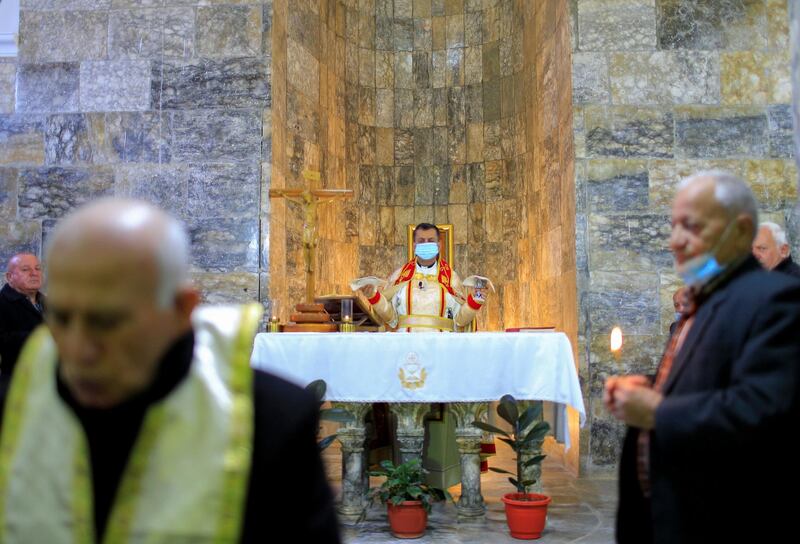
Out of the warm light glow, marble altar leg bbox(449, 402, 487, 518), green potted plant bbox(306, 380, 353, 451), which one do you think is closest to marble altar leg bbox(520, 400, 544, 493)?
marble altar leg bbox(449, 402, 487, 518)

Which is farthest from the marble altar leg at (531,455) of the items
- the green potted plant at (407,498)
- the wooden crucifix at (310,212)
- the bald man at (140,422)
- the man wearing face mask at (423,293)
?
the bald man at (140,422)

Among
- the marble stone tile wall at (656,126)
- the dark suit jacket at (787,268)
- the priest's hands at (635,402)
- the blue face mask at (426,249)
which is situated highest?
the marble stone tile wall at (656,126)

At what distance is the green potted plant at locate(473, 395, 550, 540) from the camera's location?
4.76m

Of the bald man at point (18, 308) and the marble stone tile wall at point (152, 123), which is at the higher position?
the marble stone tile wall at point (152, 123)

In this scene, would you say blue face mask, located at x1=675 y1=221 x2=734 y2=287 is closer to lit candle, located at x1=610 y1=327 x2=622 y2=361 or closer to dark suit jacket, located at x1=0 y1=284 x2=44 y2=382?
dark suit jacket, located at x1=0 y1=284 x2=44 y2=382

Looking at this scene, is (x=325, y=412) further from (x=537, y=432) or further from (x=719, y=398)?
(x=719, y=398)

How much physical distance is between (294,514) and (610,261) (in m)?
6.29

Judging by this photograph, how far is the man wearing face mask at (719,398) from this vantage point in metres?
1.76

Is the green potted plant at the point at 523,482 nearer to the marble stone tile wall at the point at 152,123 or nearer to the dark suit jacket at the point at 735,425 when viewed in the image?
the dark suit jacket at the point at 735,425

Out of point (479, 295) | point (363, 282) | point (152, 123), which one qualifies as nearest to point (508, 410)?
point (479, 295)

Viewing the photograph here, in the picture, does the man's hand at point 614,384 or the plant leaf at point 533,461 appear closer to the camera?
the man's hand at point 614,384

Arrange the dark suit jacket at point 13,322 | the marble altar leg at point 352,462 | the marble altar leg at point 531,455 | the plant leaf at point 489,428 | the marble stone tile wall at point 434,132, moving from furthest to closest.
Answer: the marble stone tile wall at point 434,132 < the dark suit jacket at point 13,322 < the marble altar leg at point 352,462 < the marble altar leg at point 531,455 < the plant leaf at point 489,428

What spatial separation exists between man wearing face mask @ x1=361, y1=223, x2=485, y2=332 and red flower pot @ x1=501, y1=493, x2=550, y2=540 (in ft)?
6.48

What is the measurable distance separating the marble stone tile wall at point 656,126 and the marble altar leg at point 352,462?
266 cm
